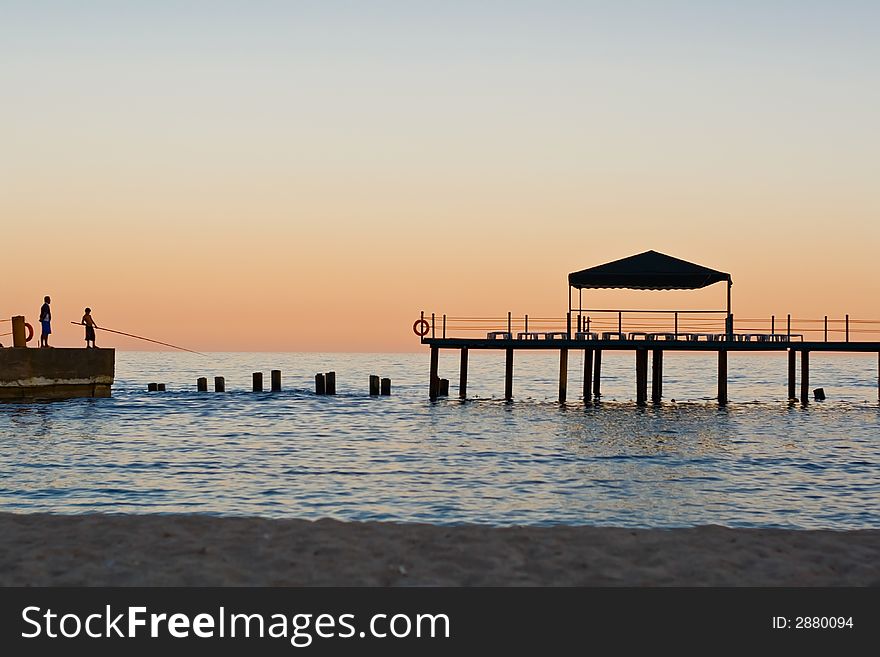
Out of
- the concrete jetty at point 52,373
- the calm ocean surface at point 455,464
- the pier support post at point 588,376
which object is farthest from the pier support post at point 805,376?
the concrete jetty at point 52,373

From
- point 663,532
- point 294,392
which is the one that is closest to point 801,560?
point 663,532

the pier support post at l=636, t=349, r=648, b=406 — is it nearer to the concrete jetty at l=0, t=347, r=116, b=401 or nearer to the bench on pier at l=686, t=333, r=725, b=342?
the bench on pier at l=686, t=333, r=725, b=342

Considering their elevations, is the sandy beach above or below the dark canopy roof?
below

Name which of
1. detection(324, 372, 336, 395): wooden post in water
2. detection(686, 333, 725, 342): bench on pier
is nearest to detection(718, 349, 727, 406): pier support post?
detection(686, 333, 725, 342): bench on pier

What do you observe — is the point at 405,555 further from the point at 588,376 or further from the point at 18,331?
the point at 588,376

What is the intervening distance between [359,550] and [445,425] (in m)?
22.6

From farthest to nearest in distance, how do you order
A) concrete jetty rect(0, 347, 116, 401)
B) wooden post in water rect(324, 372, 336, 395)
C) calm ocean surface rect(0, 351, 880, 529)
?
wooden post in water rect(324, 372, 336, 395)
concrete jetty rect(0, 347, 116, 401)
calm ocean surface rect(0, 351, 880, 529)

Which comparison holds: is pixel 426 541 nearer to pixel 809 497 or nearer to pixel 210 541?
pixel 210 541

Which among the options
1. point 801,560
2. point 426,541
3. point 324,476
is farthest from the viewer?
point 324,476

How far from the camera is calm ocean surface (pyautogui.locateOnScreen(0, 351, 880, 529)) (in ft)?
48.0

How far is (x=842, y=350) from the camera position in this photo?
38.4 meters

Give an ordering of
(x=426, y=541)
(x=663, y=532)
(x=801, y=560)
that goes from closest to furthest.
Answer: (x=801, y=560) → (x=426, y=541) → (x=663, y=532)

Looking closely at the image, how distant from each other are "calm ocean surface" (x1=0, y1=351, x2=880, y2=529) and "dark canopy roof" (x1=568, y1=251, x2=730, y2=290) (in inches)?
211

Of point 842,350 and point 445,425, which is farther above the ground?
point 842,350
